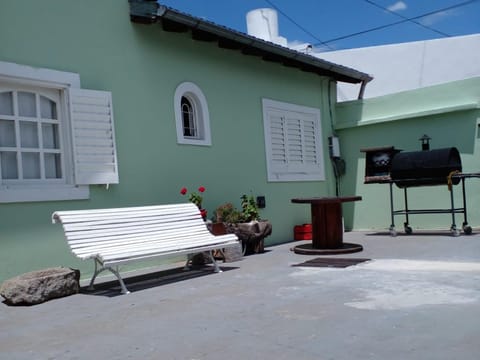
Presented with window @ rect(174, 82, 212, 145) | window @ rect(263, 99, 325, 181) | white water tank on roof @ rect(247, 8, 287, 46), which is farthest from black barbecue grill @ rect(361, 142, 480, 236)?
white water tank on roof @ rect(247, 8, 287, 46)

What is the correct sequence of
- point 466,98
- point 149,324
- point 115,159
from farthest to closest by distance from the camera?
point 466,98, point 115,159, point 149,324

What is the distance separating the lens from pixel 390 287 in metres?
5.04

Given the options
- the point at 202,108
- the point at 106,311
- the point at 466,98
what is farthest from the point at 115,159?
the point at 466,98

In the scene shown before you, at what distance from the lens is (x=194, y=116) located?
8609 millimetres

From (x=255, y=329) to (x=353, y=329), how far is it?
0.70 m

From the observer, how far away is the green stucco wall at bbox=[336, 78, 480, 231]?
9867mm

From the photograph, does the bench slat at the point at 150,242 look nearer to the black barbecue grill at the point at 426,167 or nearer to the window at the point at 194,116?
the window at the point at 194,116

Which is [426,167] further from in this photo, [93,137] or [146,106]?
[93,137]

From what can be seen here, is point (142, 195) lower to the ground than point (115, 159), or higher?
lower

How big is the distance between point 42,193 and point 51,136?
2.68 feet

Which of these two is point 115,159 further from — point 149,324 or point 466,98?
point 466,98

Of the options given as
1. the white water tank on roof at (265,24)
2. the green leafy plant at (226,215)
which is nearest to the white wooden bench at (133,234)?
the green leafy plant at (226,215)

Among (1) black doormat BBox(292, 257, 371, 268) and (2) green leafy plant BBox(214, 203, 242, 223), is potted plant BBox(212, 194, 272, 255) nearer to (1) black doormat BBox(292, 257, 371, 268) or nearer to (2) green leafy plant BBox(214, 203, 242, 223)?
(2) green leafy plant BBox(214, 203, 242, 223)

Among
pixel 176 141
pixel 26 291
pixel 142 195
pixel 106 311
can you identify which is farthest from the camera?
pixel 176 141
